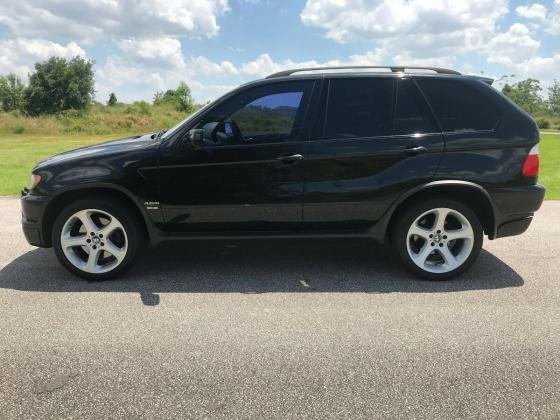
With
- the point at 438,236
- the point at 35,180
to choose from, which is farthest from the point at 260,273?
the point at 35,180

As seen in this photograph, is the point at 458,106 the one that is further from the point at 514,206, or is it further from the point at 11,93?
the point at 11,93

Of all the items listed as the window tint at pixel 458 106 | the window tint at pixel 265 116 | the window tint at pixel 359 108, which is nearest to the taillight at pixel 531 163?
the window tint at pixel 458 106

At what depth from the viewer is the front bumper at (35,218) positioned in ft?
14.4

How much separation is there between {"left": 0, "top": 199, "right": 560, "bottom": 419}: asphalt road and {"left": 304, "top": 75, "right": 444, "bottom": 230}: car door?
0.43 meters

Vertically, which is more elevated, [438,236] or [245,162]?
[245,162]

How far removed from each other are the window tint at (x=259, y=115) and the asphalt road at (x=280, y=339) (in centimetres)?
102

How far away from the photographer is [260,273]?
4680 millimetres

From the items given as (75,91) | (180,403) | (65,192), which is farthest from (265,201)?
(75,91)

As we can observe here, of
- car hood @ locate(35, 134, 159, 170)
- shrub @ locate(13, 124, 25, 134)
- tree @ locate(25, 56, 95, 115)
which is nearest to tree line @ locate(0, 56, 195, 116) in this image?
tree @ locate(25, 56, 95, 115)

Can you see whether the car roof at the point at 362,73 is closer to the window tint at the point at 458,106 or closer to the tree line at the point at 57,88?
the window tint at the point at 458,106

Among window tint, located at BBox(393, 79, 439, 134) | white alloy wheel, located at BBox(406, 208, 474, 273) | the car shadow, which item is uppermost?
window tint, located at BBox(393, 79, 439, 134)

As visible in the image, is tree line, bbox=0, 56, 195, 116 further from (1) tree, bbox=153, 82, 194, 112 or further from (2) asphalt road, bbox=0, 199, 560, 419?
(2) asphalt road, bbox=0, 199, 560, 419

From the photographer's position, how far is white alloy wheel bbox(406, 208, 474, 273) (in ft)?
14.5

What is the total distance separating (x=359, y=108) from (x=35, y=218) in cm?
313
